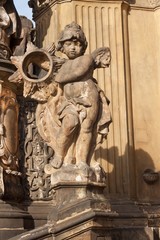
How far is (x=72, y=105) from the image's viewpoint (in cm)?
783

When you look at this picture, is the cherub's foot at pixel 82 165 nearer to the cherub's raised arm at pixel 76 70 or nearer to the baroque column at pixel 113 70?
the cherub's raised arm at pixel 76 70

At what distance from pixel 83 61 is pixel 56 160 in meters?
1.22

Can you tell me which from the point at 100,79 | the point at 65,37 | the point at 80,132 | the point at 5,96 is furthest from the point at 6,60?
the point at 100,79

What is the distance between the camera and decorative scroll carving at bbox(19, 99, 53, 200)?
930 centimetres

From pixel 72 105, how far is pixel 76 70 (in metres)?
0.42

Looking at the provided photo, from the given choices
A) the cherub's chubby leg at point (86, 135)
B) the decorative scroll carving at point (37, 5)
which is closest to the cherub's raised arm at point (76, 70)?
the cherub's chubby leg at point (86, 135)

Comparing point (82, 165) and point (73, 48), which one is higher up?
point (73, 48)

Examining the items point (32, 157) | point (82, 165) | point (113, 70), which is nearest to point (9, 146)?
point (32, 157)

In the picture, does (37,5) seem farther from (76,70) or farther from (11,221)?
(11,221)

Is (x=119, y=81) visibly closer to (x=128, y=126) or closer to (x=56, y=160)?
(x=128, y=126)

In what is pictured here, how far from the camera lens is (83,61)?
789cm

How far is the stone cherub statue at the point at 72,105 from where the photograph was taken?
7.77 m

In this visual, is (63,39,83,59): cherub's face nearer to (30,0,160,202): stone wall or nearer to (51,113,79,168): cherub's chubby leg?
(51,113,79,168): cherub's chubby leg

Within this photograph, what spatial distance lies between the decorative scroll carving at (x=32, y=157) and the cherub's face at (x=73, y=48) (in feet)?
5.39
